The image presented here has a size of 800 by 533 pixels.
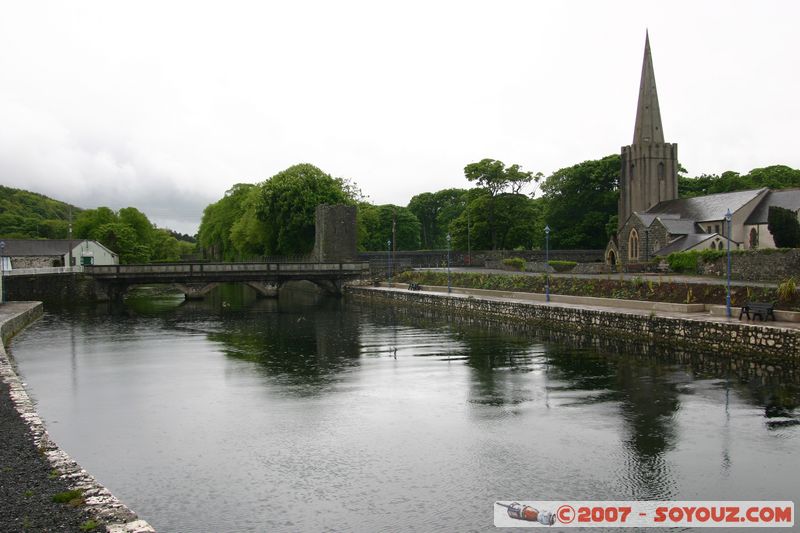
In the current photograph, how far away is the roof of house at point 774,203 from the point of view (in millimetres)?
46938

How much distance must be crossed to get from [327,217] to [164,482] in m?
54.4

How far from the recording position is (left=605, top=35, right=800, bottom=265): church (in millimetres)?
48000

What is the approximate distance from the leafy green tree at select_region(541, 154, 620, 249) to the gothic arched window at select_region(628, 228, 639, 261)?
15.0m

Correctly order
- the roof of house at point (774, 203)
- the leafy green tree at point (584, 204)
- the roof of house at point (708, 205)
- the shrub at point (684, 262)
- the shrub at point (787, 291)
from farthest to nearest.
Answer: the leafy green tree at point (584, 204)
the roof of house at point (708, 205)
the roof of house at point (774, 203)
the shrub at point (684, 262)
the shrub at point (787, 291)

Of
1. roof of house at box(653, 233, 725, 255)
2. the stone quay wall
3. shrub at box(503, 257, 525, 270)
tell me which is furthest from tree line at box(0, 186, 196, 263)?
roof of house at box(653, 233, 725, 255)

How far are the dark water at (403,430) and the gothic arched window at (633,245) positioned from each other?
3522 cm

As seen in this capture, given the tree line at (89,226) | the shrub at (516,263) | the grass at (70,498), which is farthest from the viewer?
the tree line at (89,226)

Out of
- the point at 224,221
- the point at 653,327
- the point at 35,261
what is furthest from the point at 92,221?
the point at 653,327

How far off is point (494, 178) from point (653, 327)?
49.5 m

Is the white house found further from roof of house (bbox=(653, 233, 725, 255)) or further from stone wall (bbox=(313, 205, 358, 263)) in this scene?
roof of house (bbox=(653, 233, 725, 255))

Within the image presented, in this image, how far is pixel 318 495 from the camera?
9.62m

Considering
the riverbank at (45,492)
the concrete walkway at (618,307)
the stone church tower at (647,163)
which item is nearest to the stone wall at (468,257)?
the stone church tower at (647,163)

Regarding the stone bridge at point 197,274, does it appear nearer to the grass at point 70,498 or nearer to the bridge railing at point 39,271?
the bridge railing at point 39,271

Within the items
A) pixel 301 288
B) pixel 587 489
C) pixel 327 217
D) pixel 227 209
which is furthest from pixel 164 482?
pixel 227 209
